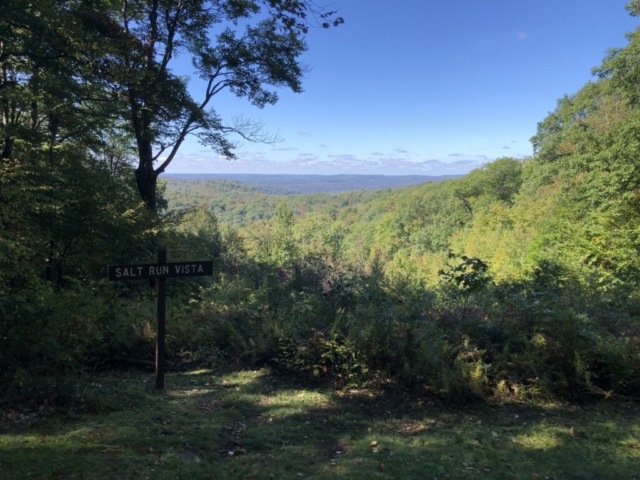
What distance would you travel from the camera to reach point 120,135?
1473 centimetres

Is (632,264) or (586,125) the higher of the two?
(586,125)

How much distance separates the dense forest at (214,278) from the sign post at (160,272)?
900 millimetres

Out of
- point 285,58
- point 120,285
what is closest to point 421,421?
point 120,285

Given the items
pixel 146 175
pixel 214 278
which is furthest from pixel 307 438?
pixel 214 278

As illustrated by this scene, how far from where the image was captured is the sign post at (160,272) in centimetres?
516

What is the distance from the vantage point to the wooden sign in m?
5.11

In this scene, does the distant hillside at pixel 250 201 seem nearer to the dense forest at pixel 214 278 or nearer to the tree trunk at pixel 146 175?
the tree trunk at pixel 146 175

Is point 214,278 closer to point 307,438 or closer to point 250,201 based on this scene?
point 307,438

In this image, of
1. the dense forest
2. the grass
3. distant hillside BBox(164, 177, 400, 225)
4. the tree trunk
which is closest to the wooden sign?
the dense forest

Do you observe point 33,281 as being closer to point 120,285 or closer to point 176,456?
point 176,456

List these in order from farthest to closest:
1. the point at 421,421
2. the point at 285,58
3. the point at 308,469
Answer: the point at 285,58, the point at 421,421, the point at 308,469

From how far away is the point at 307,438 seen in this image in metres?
4.20

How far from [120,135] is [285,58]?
271 inches

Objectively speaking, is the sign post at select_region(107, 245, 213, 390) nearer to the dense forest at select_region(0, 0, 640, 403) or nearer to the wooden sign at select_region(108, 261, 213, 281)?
the wooden sign at select_region(108, 261, 213, 281)
